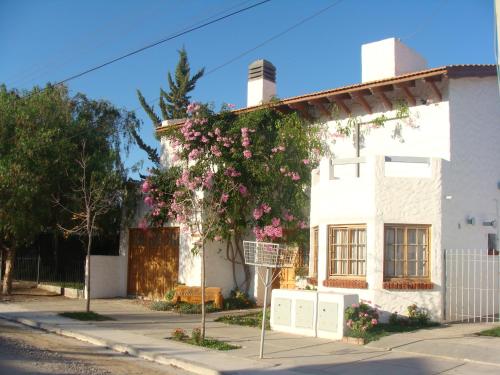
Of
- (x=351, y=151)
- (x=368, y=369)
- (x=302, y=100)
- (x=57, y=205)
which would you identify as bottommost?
(x=368, y=369)

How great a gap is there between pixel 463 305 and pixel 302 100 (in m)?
6.99

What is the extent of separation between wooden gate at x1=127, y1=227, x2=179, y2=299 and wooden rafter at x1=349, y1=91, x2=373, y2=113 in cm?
706

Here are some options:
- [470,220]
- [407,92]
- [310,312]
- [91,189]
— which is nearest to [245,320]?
[310,312]

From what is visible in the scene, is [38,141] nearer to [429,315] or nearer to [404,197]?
[404,197]

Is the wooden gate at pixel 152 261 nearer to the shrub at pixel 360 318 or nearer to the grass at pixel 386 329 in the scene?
the shrub at pixel 360 318

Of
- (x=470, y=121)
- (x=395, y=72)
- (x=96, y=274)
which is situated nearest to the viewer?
(x=470, y=121)

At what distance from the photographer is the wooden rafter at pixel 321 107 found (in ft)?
55.3

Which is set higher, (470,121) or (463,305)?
(470,121)

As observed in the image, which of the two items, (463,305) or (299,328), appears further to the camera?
(463,305)

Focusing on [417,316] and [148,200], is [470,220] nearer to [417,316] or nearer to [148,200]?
[417,316]

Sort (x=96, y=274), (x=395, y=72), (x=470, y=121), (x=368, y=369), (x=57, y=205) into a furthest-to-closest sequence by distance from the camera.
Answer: (x=96, y=274) < (x=57, y=205) < (x=395, y=72) < (x=470, y=121) < (x=368, y=369)

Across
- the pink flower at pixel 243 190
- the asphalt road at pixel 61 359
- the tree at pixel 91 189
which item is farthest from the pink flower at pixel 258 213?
the asphalt road at pixel 61 359

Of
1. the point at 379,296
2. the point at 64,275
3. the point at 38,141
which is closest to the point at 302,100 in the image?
the point at 379,296

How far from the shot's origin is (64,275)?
2305cm
